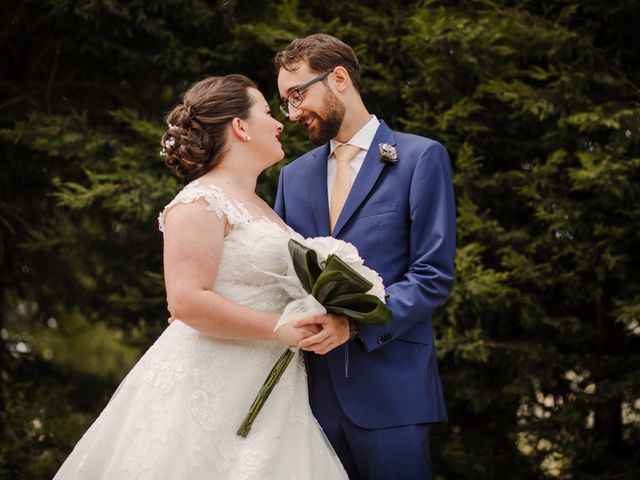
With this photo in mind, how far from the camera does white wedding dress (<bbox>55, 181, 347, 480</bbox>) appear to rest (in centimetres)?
276

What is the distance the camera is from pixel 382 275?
3.15 metres

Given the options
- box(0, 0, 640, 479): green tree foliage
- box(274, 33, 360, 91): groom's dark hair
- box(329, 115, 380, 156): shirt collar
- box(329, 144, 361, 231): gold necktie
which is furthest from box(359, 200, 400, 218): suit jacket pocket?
box(0, 0, 640, 479): green tree foliage

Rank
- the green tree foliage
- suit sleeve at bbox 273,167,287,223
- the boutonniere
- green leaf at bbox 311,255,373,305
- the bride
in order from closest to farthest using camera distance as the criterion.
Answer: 1. green leaf at bbox 311,255,373,305
2. the bride
3. the boutonniere
4. suit sleeve at bbox 273,167,287,223
5. the green tree foliage

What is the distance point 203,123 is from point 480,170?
3.38 metres

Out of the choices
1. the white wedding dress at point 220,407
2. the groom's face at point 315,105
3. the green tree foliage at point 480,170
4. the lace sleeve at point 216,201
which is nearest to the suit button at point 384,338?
the white wedding dress at point 220,407

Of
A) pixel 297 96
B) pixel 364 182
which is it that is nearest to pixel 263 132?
pixel 297 96

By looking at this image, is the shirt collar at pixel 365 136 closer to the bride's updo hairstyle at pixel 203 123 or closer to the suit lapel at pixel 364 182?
the suit lapel at pixel 364 182

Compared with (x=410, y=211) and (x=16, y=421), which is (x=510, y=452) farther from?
(x=16, y=421)

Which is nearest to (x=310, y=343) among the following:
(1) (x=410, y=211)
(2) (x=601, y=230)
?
(1) (x=410, y=211)

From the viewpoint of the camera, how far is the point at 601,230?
536 centimetres

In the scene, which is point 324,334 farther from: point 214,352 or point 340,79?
point 340,79

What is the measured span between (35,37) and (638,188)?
16.8ft

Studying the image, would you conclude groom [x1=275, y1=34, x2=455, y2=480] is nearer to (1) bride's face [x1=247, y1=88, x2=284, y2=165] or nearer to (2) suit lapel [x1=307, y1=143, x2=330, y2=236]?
(2) suit lapel [x1=307, y1=143, x2=330, y2=236]

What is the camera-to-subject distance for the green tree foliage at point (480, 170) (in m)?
5.52
